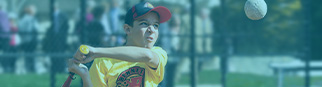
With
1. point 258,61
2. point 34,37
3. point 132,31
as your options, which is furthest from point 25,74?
point 132,31

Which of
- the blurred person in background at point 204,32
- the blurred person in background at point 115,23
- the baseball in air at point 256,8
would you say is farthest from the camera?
the blurred person in background at point 204,32

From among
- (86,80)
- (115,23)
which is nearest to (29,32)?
(115,23)

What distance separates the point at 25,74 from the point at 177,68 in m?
2.93

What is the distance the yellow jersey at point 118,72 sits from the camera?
374 cm

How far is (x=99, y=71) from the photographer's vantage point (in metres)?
3.74

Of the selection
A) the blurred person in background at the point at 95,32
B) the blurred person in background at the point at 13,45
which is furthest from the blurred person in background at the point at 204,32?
the blurred person in background at the point at 13,45

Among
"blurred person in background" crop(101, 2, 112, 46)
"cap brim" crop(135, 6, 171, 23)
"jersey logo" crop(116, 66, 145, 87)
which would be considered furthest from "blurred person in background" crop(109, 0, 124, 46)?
"jersey logo" crop(116, 66, 145, 87)

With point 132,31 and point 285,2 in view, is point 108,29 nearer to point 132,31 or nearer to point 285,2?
point 132,31

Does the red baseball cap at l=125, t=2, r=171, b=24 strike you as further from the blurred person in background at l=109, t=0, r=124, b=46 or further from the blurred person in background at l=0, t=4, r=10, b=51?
the blurred person in background at l=0, t=4, r=10, b=51

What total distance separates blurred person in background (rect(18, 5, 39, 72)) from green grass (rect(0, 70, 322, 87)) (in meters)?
0.36

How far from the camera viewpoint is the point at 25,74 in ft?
33.2

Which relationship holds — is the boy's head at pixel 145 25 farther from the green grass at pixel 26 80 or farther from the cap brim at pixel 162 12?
the green grass at pixel 26 80

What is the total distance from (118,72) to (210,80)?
8995 mm

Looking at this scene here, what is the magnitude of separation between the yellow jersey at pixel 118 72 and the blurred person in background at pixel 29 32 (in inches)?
161
